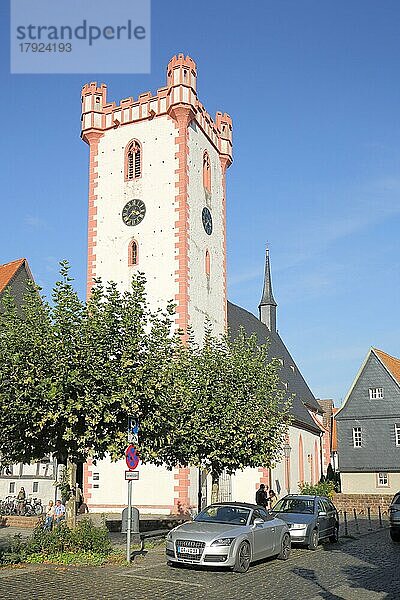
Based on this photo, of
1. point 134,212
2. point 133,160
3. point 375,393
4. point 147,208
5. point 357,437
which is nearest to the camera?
point 147,208

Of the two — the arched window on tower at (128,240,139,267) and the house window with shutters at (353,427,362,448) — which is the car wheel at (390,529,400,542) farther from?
the house window with shutters at (353,427,362,448)

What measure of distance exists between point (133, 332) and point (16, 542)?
238 inches

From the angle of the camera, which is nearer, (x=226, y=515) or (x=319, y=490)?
(x=226, y=515)

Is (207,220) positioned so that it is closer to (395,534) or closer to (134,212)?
(134,212)

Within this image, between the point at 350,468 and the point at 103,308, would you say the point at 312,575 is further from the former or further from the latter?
the point at 350,468

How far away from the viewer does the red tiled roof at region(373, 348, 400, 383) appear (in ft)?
172

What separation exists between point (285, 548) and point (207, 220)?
23.2 metres

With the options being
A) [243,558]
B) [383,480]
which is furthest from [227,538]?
[383,480]

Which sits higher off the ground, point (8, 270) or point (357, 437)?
point (8, 270)

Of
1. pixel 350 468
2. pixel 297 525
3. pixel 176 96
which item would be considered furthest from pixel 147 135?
pixel 350 468

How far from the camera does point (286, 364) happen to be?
63031 millimetres

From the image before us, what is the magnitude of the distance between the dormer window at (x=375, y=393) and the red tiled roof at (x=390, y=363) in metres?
1.49

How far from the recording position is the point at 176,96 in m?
37.8

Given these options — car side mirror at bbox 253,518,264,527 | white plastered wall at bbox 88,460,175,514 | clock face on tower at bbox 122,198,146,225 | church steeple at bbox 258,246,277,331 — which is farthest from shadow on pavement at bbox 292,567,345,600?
church steeple at bbox 258,246,277,331
